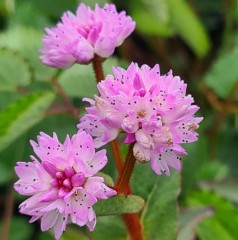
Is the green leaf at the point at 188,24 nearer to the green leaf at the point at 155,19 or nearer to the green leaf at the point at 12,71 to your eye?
the green leaf at the point at 155,19

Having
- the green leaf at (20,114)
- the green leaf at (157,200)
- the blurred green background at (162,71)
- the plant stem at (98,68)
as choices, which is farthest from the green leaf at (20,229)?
the plant stem at (98,68)

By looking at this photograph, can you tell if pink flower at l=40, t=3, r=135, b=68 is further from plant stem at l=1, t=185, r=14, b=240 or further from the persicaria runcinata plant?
plant stem at l=1, t=185, r=14, b=240

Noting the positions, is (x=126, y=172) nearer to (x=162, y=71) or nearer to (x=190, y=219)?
(x=190, y=219)

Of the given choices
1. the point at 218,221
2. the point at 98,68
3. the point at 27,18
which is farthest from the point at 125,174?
the point at 27,18

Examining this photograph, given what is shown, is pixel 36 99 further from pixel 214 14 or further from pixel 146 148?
pixel 214 14

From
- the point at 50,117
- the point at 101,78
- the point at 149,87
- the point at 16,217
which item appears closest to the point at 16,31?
the point at 50,117
